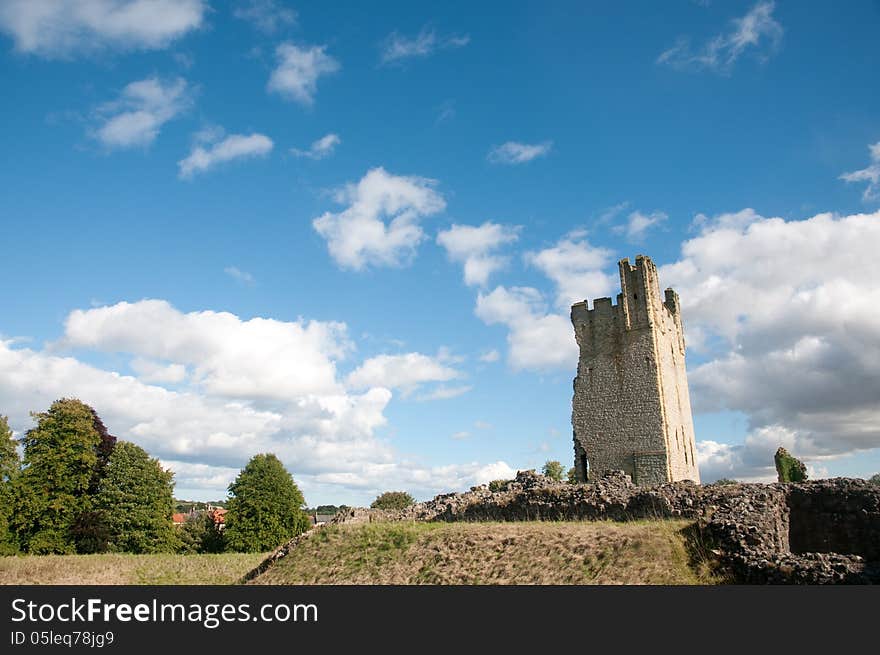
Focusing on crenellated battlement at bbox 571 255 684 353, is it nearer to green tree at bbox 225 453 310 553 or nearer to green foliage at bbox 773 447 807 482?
green foliage at bbox 773 447 807 482

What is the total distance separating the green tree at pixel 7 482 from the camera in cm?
3259

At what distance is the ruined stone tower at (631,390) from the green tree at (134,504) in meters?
26.4

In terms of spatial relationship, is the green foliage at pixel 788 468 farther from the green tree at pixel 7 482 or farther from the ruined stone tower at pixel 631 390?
the green tree at pixel 7 482

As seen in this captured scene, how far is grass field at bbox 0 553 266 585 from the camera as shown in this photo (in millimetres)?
20469

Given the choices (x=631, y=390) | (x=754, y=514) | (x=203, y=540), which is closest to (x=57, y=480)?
(x=203, y=540)

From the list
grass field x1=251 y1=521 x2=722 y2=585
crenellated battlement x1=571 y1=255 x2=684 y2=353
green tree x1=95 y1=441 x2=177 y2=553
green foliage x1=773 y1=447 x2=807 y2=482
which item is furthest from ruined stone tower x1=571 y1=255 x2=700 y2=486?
green tree x1=95 y1=441 x2=177 y2=553

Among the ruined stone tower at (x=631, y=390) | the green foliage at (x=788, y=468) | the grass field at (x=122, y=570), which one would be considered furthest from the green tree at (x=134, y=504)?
the green foliage at (x=788, y=468)

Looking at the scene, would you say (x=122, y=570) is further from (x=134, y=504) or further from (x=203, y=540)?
(x=203, y=540)

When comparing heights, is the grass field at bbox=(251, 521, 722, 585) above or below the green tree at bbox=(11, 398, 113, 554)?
below

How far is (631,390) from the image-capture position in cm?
2894

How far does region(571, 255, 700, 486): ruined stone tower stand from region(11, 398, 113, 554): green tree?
92.1 feet

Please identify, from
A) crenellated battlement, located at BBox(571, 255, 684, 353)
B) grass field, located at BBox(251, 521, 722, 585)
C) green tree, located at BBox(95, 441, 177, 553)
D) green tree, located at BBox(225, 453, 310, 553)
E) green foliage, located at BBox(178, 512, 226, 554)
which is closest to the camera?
grass field, located at BBox(251, 521, 722, 585)

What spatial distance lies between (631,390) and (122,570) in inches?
884

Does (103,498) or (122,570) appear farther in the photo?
(103,498)
